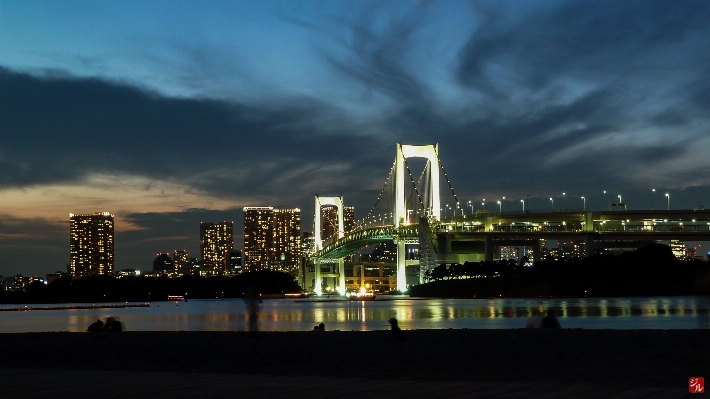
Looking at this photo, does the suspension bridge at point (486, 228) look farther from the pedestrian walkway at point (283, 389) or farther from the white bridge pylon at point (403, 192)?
the pedestrian walkway at point (283, 389)

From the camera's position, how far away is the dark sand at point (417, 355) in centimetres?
1083

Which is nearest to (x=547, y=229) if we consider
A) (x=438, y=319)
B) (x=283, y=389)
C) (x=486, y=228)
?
(x=486, y=228)

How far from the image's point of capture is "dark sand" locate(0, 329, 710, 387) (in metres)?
10.8

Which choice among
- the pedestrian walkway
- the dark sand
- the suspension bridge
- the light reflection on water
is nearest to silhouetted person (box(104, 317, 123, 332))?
the dark sand

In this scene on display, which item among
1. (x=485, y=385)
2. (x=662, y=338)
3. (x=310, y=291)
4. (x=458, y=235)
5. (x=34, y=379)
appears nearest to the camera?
(x=485, y=385)

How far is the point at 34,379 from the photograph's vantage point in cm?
930

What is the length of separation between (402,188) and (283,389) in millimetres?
87364

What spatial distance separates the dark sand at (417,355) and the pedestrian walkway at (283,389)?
48.5 inches

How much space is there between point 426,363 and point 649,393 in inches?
195

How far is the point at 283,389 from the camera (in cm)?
836

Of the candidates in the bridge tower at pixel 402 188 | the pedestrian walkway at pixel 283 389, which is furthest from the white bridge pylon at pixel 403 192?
the pedestrian walkway at pixel 283 389

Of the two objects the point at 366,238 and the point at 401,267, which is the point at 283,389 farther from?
the point at 401,267

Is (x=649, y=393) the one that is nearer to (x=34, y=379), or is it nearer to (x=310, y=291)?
(x=34, y=379)

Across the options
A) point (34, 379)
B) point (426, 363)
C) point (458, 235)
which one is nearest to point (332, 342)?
point (426, 363)
